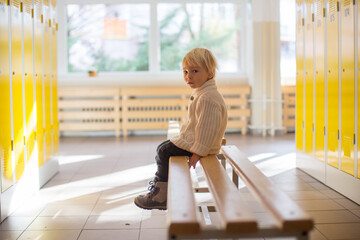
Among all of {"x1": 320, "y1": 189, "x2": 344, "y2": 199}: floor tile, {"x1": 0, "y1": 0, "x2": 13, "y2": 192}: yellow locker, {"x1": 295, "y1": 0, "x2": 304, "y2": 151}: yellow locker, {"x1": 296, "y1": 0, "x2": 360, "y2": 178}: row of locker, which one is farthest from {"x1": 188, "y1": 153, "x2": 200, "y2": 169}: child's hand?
{"x1": 295, "y1": 0, "x2": 304, "y2": 151}: yellow locker

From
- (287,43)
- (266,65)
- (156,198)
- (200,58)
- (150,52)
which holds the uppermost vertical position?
(287,43)

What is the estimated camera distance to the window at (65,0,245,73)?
8102mm

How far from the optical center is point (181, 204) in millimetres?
1576

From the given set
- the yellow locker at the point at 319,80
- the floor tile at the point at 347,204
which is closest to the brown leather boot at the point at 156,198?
the floor tile at the point at 347,204

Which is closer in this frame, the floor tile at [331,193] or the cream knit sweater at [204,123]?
the cream knit sweater at [204,123]

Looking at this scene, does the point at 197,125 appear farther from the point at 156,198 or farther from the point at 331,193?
the point at 331,193

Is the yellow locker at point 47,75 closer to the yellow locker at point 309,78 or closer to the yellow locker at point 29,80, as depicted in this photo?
the yellow locker at point 29,80

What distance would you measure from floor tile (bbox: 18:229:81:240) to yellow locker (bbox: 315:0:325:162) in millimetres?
2313

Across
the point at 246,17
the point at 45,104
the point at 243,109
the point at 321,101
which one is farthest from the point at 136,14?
the point at 321,101

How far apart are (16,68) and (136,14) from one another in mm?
5140

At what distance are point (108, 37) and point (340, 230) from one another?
20.8 feet

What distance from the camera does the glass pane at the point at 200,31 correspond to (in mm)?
8180

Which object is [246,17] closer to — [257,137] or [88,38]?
[257,137]

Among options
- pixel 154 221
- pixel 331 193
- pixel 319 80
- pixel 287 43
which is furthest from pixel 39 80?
pixel 287 43
